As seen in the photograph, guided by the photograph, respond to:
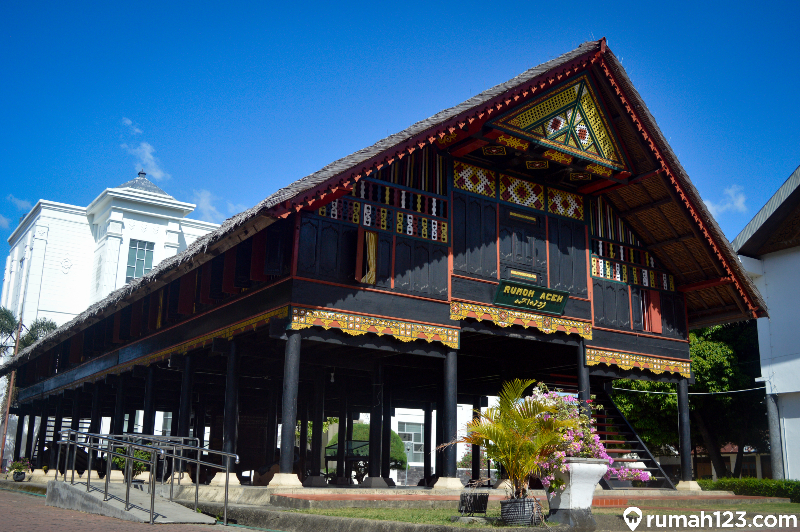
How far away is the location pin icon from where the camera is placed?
396 inches

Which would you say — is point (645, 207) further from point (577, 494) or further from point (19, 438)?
point (19, 438)

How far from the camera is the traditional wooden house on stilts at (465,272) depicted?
49.0 feet

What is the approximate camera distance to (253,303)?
15828mm

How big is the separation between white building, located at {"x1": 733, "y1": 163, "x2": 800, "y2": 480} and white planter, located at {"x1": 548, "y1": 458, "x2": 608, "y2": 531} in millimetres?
21792

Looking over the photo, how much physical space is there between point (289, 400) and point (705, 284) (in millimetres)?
12613

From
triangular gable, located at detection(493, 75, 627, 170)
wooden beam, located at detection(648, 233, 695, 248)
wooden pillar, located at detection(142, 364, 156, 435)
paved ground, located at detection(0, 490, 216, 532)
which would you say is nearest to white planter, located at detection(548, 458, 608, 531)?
paved ground, located at detection(0, 490, 216, 532)

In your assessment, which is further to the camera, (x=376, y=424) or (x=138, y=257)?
(x=138, y=257)

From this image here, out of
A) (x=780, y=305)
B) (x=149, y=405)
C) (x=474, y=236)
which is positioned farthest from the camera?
(x=780, y=305)

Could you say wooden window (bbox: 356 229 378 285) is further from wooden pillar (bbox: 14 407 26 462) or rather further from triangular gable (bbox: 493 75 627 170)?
wooden pillar (bbox: 14 407 26 462)

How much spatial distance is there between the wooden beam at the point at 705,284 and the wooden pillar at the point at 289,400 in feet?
39.9

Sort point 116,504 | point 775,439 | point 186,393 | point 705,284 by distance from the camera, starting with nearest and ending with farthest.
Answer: point 116,504
point 186,393
point 705,284
point 775,439

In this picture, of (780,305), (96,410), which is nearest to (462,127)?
(96,410)

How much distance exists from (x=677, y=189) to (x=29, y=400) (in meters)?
30.5

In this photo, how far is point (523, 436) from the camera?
9680 millimetres
